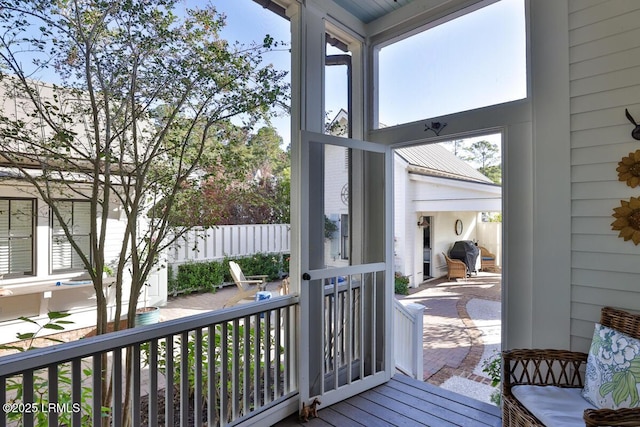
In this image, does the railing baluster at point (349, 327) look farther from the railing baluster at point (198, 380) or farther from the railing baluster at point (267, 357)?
the railing baluster at point (198, 380)

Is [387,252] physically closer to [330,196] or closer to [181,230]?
[330,196]

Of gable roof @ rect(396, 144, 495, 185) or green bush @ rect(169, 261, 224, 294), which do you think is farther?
gable roof @ rect(396, 144, 495, 185)

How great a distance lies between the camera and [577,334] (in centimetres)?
209

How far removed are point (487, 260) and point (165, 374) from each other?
25.5ft

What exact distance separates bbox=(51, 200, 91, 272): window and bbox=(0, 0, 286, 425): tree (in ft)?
0.07

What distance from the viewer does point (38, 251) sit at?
1.74m

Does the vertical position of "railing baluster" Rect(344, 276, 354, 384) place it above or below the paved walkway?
above

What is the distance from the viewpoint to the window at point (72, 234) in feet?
5.89

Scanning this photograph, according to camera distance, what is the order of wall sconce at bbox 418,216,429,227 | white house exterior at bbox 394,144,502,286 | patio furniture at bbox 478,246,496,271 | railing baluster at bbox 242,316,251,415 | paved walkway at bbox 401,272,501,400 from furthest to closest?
patio furniture at bbox 478,246,496,271 → wall sconce at bbox 418,216,429,227 → white house exterior at bbox 394,144,502,286 → paved walkway at bbox 401,272,501,400 → railing baluster at bbox 242,316,251,415

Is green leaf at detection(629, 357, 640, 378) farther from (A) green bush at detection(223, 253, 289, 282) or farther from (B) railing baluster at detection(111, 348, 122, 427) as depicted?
(B) railing baluster at detection(111, 348, 122, 427)

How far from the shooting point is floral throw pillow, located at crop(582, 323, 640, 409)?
163cm

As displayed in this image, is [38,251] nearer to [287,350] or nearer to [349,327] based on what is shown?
[287,350]

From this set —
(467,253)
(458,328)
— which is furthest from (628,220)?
(467,253)

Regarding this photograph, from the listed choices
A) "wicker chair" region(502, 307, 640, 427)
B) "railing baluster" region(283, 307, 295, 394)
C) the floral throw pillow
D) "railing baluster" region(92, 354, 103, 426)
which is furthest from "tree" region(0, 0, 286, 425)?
the floral throw pillow
